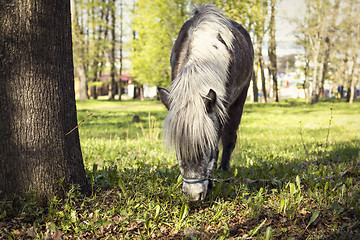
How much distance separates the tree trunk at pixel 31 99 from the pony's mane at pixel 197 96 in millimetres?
1206

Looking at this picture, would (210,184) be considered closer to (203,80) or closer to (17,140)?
(203,80)

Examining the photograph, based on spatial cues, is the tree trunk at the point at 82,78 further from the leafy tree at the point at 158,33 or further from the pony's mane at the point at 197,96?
the pony's mane at the point at 197,96

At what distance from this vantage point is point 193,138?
3.30m

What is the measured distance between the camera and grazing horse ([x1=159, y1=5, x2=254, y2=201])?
335 cm

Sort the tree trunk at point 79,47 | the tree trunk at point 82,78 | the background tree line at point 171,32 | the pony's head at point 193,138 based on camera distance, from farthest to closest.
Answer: the tree trunk at point 82,78 < the tree trunk at point 79,47 < the background tree line at point 171,32 < the pony's head at point 193,138

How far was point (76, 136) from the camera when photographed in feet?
11.9

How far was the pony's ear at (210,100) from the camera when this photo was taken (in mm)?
3465

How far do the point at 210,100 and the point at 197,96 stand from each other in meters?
0.15

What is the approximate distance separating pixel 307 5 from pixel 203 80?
30673mm

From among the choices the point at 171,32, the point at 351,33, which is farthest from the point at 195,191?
the point at 351,33

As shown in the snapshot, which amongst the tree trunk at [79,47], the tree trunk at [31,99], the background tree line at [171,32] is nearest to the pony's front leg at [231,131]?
the tree trunk at [31,99]

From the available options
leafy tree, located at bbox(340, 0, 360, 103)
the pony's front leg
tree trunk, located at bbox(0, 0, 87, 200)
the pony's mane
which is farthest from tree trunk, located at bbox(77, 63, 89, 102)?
tree trunk, located at bbox(0, 0, 87, 200)

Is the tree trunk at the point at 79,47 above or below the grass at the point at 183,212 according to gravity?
above

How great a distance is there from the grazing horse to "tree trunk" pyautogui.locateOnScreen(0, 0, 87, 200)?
3.88ft
